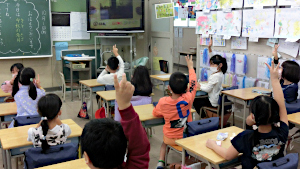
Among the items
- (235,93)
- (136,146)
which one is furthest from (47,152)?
(235,93)

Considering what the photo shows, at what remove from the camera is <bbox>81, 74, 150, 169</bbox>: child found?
40.3 inches

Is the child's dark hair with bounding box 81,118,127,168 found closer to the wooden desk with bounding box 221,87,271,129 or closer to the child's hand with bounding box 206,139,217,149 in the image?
the child's hand with bounding box 206,139,217,149

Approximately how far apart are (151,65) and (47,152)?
5.67 m

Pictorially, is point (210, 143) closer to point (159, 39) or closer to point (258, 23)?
point (258, 23)

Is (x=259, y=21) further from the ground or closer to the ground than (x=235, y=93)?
further from the ground

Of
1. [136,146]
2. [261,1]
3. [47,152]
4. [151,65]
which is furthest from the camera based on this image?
[151,65]

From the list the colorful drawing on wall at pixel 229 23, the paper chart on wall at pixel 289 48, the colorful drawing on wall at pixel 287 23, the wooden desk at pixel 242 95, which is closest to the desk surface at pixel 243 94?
the wooden desk at pixel 242 95

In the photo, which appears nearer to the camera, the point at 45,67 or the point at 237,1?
the point at 237,1

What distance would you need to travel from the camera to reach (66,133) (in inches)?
94.2

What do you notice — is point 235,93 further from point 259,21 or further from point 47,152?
point 47,152

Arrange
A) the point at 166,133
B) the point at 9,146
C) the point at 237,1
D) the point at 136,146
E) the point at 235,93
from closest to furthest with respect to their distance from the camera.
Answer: the point at 136,146
the point at 9,146
the point at 166,133
the point at 235,93
the point at 237,1

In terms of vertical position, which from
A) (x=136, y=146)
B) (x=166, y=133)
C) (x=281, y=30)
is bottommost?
(x=166, y=133)

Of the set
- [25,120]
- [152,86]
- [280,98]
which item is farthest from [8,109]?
[280,98]

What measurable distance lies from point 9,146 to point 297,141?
348cm
